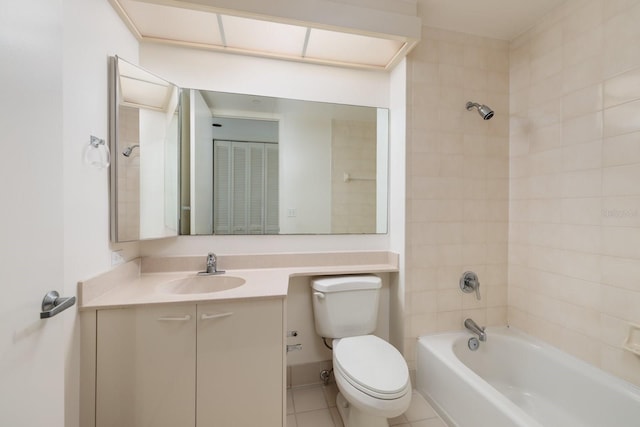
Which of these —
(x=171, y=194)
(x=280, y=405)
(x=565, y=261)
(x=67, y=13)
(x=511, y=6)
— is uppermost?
(x=511, y=6)

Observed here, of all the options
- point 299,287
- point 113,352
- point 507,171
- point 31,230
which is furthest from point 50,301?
point 507,171

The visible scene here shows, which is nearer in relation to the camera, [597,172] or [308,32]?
[597,172]

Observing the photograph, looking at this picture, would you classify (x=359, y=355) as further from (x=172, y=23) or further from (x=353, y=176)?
(x=172, y=23)

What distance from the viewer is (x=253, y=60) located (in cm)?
169

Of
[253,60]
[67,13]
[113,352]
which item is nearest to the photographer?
[67,13]

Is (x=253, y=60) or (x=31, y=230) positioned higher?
(x=253, y=60)

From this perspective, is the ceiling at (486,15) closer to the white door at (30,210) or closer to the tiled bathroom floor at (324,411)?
the white door at (30,210)

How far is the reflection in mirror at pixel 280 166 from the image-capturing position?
1.66m

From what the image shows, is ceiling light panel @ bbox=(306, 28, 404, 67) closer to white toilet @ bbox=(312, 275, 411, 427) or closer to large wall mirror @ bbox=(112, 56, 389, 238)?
large wall mirror @ bbox=(112, 56, 389, 238)

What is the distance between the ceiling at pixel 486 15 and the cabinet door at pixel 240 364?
187 cm

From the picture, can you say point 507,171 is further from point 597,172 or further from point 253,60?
point 253,60

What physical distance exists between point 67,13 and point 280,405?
1.85 metres

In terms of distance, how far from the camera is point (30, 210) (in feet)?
2.15

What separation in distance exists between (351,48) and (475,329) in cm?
194
